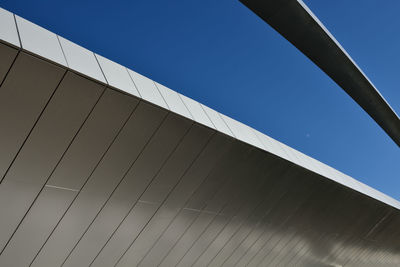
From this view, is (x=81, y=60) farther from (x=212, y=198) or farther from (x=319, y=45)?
(x=212, y=198)

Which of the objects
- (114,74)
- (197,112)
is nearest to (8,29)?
(114,74)

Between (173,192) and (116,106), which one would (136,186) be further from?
(116,106)

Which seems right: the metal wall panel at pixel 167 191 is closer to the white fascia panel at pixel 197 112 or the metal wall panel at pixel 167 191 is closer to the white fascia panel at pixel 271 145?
the white fascia panel at pixel 197 112

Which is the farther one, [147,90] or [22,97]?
[147,90]

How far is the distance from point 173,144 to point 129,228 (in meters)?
2.37

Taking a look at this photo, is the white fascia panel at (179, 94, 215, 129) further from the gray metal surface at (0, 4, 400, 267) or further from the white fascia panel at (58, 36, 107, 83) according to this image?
the white fascia panel at (58, 36, 107, 83)

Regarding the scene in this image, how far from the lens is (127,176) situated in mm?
8133

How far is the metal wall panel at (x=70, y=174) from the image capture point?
698 cm

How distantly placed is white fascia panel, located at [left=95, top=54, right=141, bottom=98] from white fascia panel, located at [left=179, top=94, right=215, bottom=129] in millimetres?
1505

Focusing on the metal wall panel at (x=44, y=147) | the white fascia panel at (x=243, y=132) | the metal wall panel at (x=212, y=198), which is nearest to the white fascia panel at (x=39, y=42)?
the metal wall panel at (x=44, y=147)

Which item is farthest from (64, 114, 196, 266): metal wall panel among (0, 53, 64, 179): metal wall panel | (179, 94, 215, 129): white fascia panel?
(0, 53, 64, 179): metal wall panel

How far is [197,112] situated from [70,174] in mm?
2907

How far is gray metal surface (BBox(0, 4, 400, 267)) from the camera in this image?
6.44 metres

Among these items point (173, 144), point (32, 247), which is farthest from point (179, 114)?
point (32, 247)
